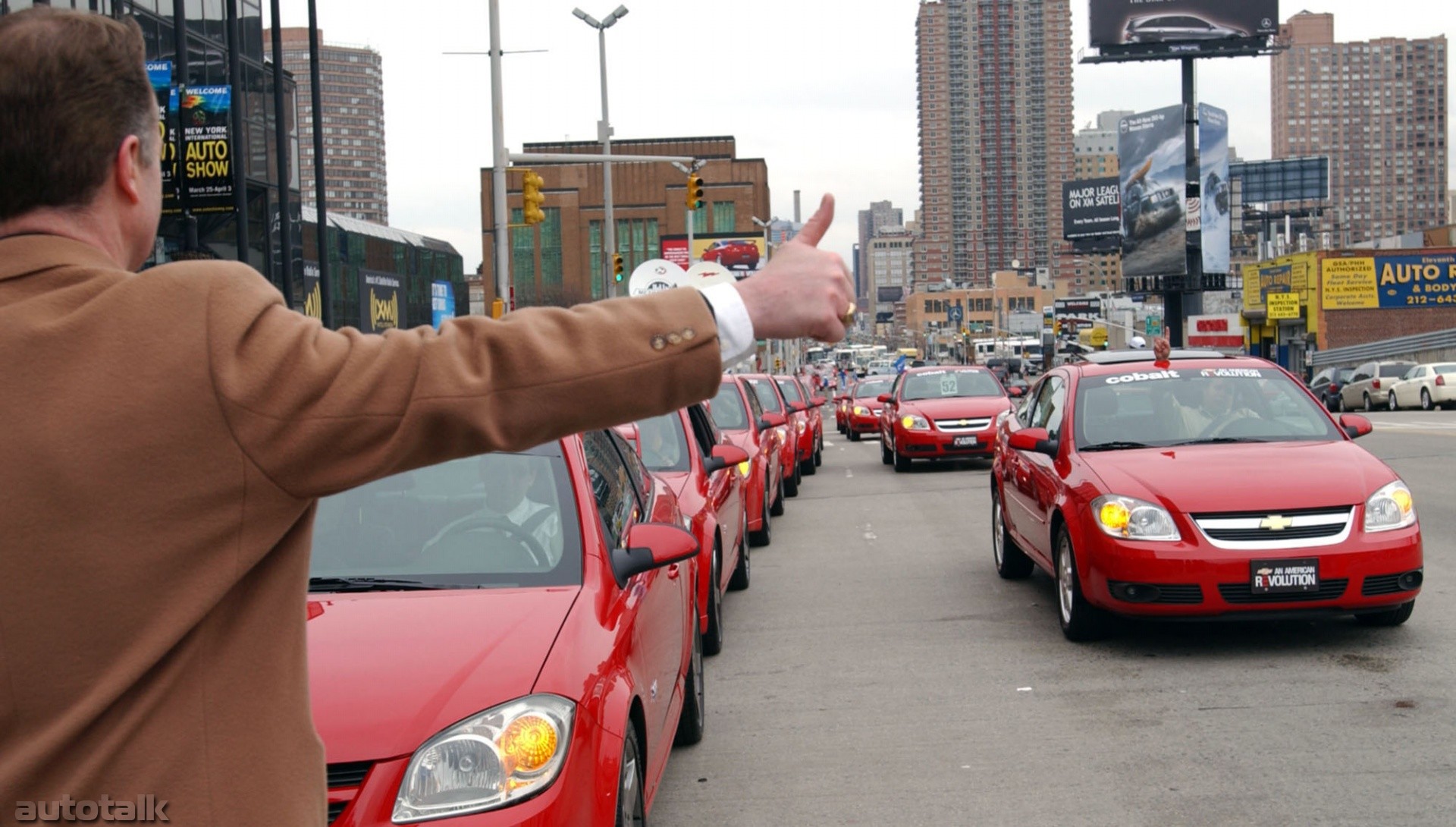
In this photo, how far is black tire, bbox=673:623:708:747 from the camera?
6.23 meters

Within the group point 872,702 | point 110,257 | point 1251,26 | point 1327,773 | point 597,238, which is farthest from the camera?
point 597,238

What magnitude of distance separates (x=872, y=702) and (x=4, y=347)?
18.9ft

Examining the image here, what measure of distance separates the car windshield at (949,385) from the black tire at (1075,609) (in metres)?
14.3

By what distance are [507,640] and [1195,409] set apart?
6.27 metres

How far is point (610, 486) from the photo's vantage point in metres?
5.49

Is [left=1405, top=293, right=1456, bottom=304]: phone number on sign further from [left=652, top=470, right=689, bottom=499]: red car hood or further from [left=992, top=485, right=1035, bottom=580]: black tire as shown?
[left=652, top=470, right=689, bottom=499]: red car hood

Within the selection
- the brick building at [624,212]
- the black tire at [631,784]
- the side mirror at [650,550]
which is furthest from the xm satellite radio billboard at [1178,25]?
the black tire at [631,784]

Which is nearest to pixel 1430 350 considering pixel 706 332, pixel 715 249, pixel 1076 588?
pixel 715 249

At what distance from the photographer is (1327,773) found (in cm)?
553

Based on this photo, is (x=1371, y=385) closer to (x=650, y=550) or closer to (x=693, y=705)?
(x=693, y=705)

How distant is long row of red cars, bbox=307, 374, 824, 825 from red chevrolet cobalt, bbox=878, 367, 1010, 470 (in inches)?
604

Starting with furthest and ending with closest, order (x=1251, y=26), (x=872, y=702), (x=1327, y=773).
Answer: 1. (x=1251, y=26)
2. (x=872, y=702)
3. (x=1327, y=773)

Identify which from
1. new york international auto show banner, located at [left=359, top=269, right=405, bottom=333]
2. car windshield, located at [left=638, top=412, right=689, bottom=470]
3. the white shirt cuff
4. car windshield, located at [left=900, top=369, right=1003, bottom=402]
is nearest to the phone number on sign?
new york international auto show banner, located at [left=359, top=269, right=405, bottom=333]

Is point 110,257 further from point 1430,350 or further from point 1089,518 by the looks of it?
point 1430,350
